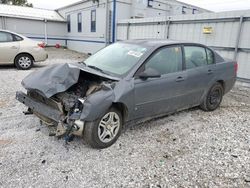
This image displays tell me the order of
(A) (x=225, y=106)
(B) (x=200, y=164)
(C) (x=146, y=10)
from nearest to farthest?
(B) (x=200, y=164)
(A) (x=225, y=106)
(C) (x=146, y=10)

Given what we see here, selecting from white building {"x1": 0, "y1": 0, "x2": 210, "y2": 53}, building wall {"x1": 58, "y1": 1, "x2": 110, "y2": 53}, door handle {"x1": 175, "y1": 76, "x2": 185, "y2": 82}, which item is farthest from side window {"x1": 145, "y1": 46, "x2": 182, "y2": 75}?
A: building wall {"x1": 58, "y1": 1, "x2": 110, "y2": 53}

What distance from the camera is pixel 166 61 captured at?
3.94 meters

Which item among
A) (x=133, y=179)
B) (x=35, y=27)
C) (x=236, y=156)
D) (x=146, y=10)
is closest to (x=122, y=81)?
(x=133, y=179)

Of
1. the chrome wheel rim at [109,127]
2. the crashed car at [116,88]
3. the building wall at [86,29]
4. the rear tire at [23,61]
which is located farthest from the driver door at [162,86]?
the building wall at [86,29]

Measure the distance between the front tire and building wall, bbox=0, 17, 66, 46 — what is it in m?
19.2

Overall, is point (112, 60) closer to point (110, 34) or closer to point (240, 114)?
point (240, 114)

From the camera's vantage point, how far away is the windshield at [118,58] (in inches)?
142

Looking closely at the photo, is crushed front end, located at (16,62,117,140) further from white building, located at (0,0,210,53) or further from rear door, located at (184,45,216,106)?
white building, located at (0,0,210,53)

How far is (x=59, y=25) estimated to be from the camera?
21.1 meters

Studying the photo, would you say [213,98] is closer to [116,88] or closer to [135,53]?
[135,53]

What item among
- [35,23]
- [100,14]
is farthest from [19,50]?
[35,23]

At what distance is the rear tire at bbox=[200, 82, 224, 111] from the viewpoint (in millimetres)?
4875

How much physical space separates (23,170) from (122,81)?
5.62 feet

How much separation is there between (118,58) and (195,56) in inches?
64.8
